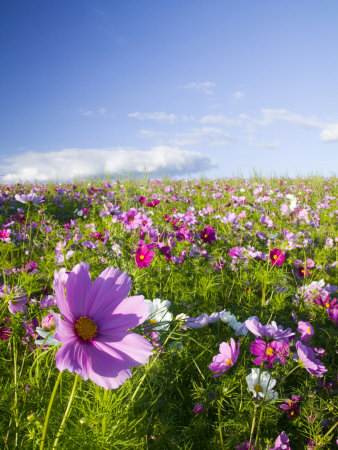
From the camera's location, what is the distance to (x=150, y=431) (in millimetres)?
1055

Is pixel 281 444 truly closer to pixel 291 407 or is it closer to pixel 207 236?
pixel 291 407

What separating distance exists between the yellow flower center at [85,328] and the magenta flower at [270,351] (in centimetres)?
72

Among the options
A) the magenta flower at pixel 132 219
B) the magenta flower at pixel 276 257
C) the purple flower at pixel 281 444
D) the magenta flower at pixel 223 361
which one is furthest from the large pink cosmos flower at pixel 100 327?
the magenta flower at pixel 132 219

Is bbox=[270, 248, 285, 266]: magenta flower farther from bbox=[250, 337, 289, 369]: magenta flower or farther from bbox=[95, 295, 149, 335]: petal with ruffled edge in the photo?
bbox=[95, 295, 149, 335]: petal with ruffled edge

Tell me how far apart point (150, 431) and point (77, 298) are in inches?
29.9

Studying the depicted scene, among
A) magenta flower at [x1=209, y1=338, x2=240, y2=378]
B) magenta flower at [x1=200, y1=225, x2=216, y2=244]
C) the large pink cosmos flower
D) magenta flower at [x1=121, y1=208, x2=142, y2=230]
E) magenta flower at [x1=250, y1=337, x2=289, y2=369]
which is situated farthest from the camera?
magenta flower at [x1=200, y1=225, x2=216, y2=244]

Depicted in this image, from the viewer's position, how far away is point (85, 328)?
0.57m

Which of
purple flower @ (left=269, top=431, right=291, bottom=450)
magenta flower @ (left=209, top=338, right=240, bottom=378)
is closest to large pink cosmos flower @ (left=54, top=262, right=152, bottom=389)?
magenta flower @ (left=209, top=338, right=240, bottom=378)

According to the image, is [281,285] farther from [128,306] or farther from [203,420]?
[128,306]

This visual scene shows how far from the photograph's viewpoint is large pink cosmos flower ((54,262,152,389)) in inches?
21.0

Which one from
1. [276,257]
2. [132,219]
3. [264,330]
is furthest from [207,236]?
[264,330]

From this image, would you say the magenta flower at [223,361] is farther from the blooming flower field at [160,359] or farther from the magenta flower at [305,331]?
the magenta flower at [305,331]

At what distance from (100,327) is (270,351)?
0.79 meters

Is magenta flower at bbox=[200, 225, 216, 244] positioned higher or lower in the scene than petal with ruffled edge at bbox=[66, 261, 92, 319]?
lower
